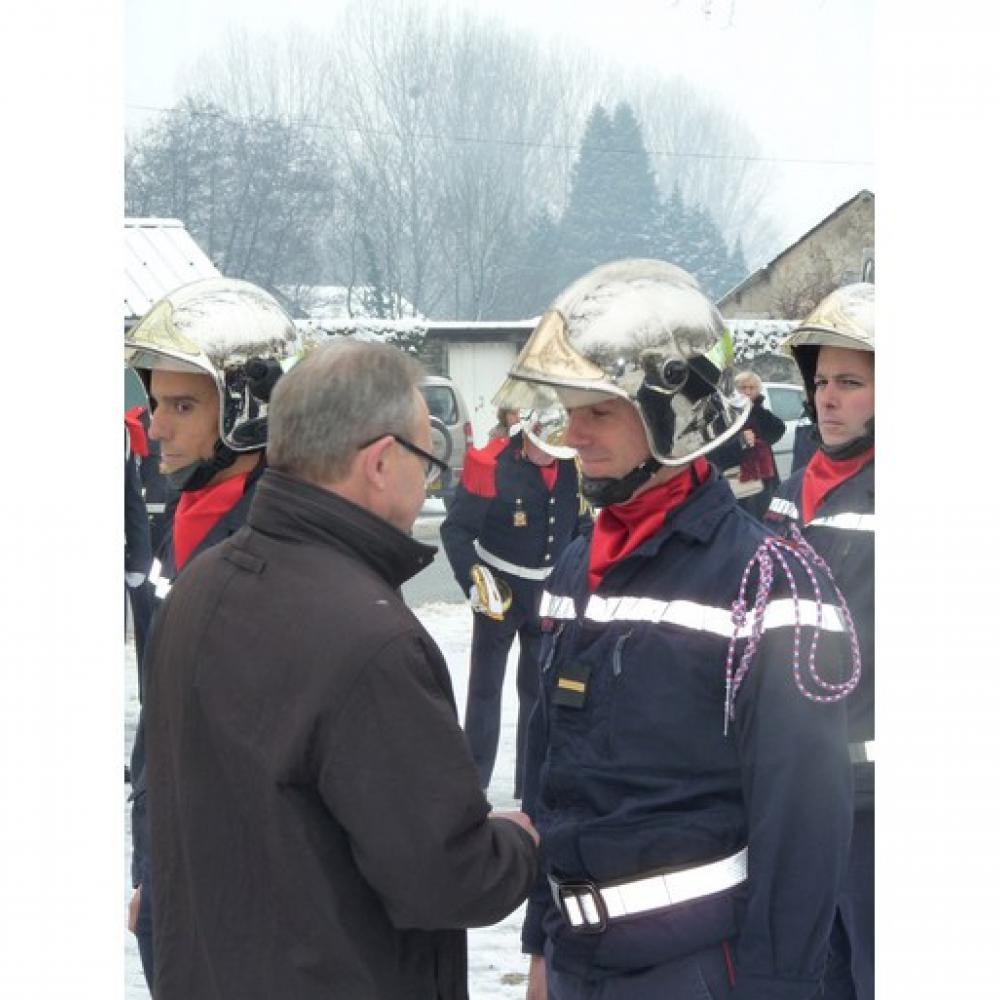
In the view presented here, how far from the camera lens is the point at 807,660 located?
8.41 feet

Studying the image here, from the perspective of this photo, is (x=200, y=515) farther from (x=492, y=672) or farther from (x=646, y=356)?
(x=492, y=672)

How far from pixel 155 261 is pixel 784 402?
359 inches

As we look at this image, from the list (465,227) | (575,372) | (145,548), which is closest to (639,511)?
(575,372)

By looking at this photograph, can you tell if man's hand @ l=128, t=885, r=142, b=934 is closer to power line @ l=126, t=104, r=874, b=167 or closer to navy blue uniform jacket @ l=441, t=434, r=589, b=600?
navy blue uniform jacket @ l=441, t=434, r=589, b=600

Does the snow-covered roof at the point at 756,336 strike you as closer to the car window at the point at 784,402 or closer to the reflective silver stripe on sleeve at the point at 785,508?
the car window at the point at 784,402

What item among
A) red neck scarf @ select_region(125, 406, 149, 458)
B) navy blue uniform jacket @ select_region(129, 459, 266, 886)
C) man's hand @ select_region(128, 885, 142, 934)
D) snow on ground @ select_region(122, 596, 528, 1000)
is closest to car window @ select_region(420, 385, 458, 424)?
snow on ground @ select_region(122, 596, 528, 1000)

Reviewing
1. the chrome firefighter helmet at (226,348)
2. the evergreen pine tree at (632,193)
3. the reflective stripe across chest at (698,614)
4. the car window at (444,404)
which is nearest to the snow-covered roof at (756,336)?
the car window at (444,404)

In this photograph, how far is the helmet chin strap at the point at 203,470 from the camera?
374cm

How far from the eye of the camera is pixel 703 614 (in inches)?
104

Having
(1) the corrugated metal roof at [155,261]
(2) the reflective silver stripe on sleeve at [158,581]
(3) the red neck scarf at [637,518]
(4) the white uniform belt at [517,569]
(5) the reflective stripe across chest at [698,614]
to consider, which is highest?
(1) the corrugated metal roof at [155,261]

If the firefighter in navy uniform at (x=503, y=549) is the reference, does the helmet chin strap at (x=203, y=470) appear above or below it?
above

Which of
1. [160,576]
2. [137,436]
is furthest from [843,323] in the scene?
[137,436]

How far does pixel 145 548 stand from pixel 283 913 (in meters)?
5.26

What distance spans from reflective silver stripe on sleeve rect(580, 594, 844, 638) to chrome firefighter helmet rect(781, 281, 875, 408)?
1691 millimetres
